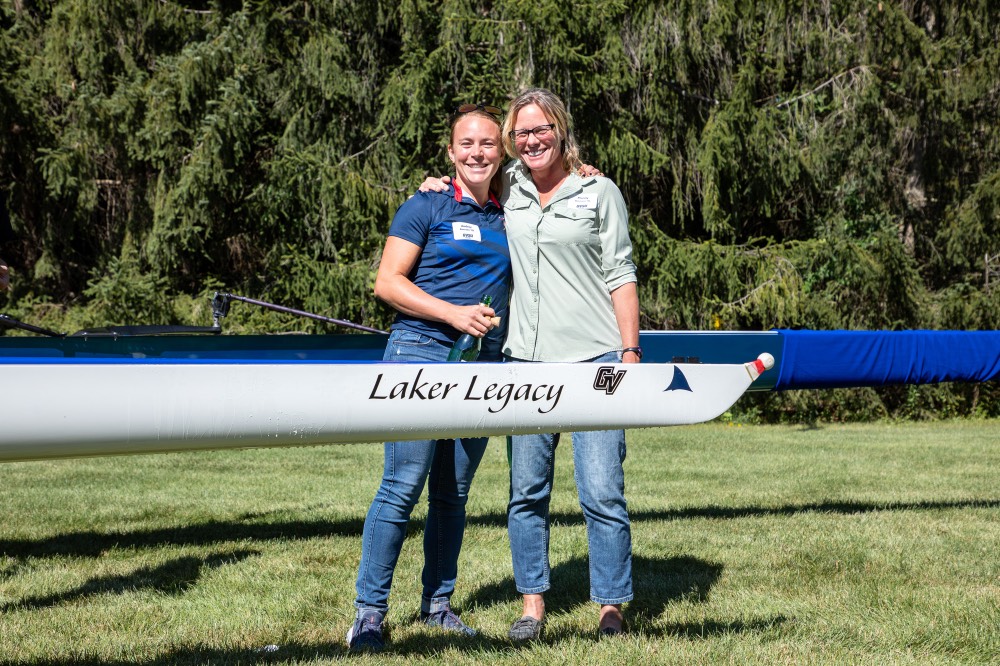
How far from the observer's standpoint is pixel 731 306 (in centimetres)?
1404

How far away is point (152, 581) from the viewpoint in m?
4.55

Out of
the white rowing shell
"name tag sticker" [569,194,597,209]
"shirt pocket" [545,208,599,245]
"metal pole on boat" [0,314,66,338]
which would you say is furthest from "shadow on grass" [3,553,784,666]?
"name tag sticker" [569,194,597,209]

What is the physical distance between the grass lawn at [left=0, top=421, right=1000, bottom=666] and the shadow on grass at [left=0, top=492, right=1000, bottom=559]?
2 cm

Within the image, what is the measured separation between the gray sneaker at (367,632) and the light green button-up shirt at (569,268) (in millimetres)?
1026

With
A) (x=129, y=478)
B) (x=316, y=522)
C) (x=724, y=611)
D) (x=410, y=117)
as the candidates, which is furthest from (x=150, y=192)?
(x=724, y=611)

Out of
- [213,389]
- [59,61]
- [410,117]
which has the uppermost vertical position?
[59,61]

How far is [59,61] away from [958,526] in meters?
13.4

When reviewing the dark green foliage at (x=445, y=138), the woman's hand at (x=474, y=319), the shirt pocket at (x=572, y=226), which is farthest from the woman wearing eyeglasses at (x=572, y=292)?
the dark green foliage at (x=445, y=138)

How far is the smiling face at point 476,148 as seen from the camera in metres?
3.52

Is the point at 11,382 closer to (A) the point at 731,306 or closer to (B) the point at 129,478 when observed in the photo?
(B) the point at 129,478

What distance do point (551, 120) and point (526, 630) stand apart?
1.79 metres

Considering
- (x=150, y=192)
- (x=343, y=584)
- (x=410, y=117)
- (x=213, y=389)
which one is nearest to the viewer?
(x=213, y=389)

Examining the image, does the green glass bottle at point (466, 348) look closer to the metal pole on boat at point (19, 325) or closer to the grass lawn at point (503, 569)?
the grass lawn at point (503, 569)

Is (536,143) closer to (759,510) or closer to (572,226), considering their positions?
(572,226)
